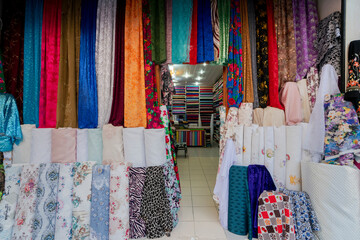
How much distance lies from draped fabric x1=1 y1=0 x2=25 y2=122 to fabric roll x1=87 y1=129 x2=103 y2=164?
0.91 metres

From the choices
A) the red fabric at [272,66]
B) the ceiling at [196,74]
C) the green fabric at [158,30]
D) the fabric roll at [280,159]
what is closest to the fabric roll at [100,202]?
the green fabric at [158,30]

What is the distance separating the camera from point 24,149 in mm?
1913

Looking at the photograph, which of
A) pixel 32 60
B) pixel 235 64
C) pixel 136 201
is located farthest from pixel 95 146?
pixel 235 64

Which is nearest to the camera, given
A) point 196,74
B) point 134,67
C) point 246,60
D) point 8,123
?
point 8,123

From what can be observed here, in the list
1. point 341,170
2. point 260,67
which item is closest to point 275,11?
point 260,67

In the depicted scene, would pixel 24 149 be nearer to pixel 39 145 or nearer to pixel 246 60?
pixel 39 145

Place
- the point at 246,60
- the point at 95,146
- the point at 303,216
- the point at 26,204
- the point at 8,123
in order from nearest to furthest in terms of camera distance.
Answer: the point at 303,216 → the point at 26,204 → the point at 8,123 → the point at 95,146 → the point at 246,60

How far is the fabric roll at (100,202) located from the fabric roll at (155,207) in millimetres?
377

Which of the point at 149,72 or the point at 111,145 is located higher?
the point at 149,72

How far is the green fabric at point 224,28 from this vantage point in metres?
2.13

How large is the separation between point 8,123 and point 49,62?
2.66 ft

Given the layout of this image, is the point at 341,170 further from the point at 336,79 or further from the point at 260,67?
the point at 260,67

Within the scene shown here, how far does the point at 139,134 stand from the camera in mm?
1934

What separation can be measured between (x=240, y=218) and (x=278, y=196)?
0.47 m
